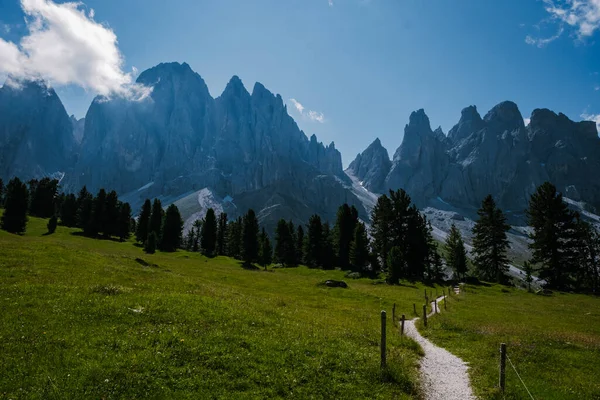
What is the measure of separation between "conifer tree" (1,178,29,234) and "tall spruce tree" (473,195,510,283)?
125 m

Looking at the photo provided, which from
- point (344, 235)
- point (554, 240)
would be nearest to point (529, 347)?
point (554, 240)

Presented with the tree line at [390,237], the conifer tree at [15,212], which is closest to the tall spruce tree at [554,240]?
the tree line at [390,237]

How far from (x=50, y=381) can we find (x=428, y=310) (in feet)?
119

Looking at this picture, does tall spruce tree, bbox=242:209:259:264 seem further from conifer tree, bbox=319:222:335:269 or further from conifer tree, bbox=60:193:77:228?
conifer tree, bbox=60:193:77:228

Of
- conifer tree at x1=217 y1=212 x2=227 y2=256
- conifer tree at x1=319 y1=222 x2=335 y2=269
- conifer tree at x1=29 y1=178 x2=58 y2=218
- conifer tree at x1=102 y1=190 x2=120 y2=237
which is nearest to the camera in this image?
conifer tree at x1=319 y1=222 x2=335 y2=269

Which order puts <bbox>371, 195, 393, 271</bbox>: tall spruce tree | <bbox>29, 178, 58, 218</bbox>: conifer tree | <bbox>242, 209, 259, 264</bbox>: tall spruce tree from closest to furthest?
<bbox>371, 195, 393, 271</bbox>: tall spruce tree, <bbox>242, 209, 259, 264</bbox>: tall spruce tree, <bbox>29, 178, 58, 218</bbox>: conifer tree

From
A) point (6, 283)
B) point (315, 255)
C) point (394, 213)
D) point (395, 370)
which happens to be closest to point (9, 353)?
point (6, 283)

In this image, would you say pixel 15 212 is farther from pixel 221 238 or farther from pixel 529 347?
pixel 529 347

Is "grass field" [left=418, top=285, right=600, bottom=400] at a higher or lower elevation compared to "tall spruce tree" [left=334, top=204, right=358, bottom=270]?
lower

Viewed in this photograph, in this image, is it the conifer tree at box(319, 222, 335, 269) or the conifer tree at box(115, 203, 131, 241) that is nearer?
the conifer tree at box(319, 222, 335, 269)

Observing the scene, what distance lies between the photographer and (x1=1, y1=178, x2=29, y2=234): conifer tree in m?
90.3

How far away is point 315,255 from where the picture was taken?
112000 millimetres

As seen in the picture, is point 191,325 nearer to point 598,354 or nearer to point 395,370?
point 395,370

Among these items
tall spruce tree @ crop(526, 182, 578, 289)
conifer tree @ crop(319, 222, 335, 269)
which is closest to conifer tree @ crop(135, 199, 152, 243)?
conifer tree @ crop(319, 222, 335, 269)
